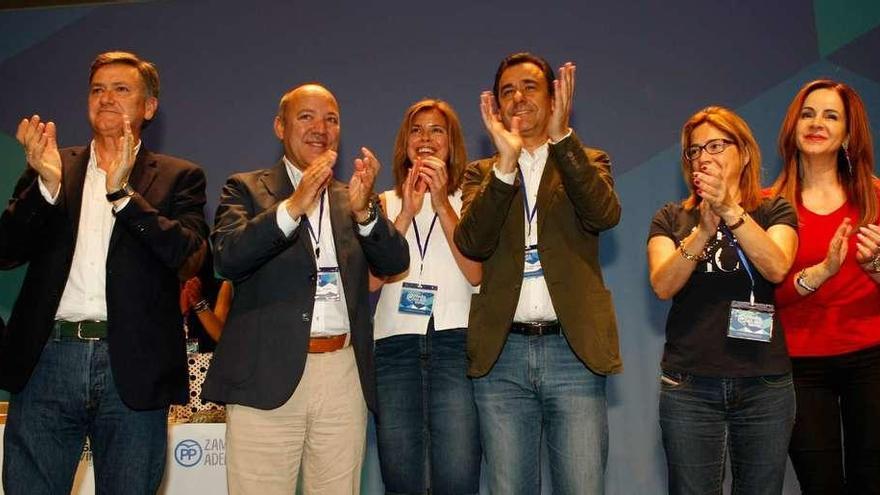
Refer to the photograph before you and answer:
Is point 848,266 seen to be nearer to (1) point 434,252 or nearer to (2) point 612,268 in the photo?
(2) point 612,268

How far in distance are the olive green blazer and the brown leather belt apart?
46cm

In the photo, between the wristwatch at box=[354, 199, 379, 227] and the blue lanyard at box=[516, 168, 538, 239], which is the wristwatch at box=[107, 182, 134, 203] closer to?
the wristwatch at box=[354, 199, 379, 227]

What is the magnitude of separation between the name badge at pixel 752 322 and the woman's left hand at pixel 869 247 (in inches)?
15.4

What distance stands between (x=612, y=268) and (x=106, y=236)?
2477 millimetres

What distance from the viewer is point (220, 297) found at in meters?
4.12

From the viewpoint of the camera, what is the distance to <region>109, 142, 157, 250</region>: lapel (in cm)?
264

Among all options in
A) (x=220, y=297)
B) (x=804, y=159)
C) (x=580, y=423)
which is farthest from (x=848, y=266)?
(x=220, y=297)

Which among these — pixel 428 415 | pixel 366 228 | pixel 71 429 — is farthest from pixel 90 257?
pixel 428 415

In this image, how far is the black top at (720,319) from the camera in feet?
8.67

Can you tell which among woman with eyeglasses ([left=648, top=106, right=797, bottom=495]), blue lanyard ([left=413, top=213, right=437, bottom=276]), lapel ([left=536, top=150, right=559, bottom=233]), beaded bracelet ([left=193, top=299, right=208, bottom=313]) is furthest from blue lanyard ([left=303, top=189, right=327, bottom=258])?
beaded bracelet ([left=193, top=299, right=208, bottom=313])

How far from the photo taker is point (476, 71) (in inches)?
168

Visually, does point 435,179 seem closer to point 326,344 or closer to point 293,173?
point 293,173

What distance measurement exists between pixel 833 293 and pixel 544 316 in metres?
1.09

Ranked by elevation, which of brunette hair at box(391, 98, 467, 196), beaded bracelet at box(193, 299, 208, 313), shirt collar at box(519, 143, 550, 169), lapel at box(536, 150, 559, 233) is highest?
brunette hair at box(391, 98, 467, 196)
